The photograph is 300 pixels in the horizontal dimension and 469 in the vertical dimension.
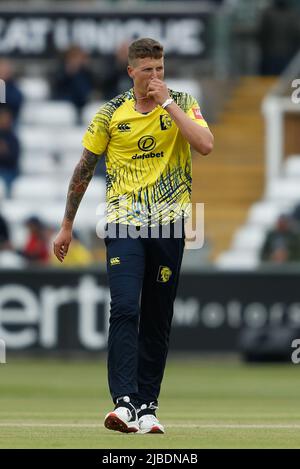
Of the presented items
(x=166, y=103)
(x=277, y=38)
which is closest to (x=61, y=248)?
(x=166, y=103)

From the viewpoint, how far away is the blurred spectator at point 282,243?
18562mm

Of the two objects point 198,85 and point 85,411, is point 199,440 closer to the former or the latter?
point 85,411

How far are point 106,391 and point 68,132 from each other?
9.96 m

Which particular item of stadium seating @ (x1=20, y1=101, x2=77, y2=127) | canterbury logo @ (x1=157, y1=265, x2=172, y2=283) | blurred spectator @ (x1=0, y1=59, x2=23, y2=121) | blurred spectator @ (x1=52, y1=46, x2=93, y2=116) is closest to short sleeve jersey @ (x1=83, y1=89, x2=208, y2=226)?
canterbury logo @ (x1=157, y1=265, x2=172, y2=283)

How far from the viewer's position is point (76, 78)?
2288cm

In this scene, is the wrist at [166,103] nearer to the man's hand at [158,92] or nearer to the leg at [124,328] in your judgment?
the man's hand at [158,92]

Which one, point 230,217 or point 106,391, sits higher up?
point 230,217

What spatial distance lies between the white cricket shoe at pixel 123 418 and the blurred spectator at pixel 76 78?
47.7ft

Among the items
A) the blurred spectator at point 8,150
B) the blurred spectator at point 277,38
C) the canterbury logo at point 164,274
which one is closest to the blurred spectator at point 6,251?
the blurred spectator at point 8,150

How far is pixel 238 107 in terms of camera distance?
958 inches

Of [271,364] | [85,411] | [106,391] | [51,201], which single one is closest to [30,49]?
[51,201]

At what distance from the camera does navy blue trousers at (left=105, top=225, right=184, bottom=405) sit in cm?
852

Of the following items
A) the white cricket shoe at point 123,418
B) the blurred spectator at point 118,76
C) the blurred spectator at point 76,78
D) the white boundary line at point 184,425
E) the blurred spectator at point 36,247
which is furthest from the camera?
the blurred spectator at point 76,78

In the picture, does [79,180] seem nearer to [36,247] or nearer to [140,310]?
[140,310]
